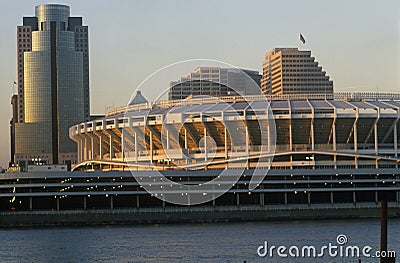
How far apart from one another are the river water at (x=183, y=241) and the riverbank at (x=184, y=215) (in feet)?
15.9

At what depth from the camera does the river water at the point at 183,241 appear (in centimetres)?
7881

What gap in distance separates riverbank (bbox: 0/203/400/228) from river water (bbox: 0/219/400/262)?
4859mm

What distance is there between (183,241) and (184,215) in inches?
1166

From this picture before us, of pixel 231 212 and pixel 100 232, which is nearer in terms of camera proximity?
pixel 100 232

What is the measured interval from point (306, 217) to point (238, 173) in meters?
10.6

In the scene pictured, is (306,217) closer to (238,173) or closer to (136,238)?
(238,173)

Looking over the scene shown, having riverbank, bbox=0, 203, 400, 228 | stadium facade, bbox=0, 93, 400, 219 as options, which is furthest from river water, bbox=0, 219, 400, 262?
stadium facade, bbox=0, 93, 400, 219

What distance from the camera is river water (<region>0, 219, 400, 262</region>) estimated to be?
78812 mm

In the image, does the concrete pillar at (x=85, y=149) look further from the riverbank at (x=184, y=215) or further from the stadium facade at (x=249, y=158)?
the riverbank at (x=184, y=215)

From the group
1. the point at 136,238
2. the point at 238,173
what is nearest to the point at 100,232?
the point at 136,238

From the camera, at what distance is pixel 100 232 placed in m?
105

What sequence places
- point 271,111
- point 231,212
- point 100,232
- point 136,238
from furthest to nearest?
point 271,111
point 231,212
point 100,232
point 136,238

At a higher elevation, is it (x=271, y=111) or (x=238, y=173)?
(x=271, y=111)

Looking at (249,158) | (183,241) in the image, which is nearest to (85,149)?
(249,158)
